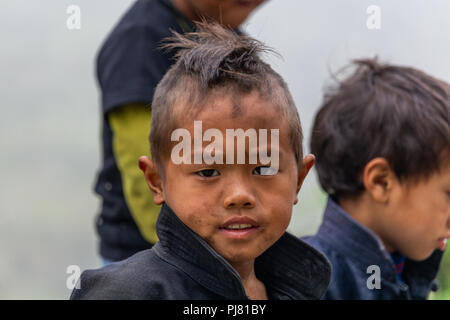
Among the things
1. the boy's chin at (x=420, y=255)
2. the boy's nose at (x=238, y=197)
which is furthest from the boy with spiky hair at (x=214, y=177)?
the boy's chin at (x=420, y=255)

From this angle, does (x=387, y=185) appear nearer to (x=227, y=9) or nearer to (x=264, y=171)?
(x=227, y=9)

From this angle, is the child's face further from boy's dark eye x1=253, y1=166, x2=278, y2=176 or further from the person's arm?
boy's dark eye x1=253, y1=166, x2=278, y2=176

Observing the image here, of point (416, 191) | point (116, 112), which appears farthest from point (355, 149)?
point (116, 112)

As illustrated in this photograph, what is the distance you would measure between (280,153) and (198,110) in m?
0.19

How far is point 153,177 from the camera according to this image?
4.99ft

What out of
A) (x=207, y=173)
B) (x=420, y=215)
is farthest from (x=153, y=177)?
(x=420, y=215)

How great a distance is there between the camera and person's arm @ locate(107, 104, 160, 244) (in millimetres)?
2078

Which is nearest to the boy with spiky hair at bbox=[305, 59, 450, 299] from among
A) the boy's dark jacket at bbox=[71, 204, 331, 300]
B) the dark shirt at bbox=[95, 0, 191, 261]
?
the dark shirt at bbox=[95, 0, 191, 261]

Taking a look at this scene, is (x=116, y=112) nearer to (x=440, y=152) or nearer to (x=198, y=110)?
(x=198, y=110)

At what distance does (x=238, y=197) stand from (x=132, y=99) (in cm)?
82

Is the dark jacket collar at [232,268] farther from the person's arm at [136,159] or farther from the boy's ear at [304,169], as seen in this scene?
the person's arm at [136,159]

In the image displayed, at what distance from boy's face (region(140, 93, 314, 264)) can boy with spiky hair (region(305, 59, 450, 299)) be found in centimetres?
75

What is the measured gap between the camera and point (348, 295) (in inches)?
84.1

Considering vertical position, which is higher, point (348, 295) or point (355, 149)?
point (355, 149)
